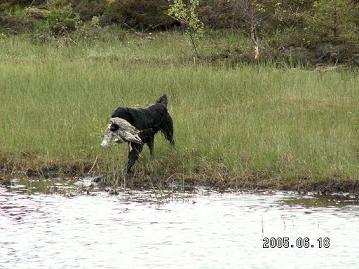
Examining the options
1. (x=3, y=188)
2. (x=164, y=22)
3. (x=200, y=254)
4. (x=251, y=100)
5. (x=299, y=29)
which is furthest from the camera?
(x=164, y=22)

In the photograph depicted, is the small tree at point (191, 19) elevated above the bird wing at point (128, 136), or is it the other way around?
the small tree at point (191, 19)

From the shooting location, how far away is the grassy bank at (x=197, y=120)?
48.9 feet

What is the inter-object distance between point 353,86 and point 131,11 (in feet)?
37.7

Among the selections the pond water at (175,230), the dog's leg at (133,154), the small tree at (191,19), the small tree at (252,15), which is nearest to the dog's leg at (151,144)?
the dog's leg at (133,154)

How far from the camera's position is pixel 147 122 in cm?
1515

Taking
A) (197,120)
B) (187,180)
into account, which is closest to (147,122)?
(187,180)

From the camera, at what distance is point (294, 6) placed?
28.5 metres

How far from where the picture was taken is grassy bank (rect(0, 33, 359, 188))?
14.9m

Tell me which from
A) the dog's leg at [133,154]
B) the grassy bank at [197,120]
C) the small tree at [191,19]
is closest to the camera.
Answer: the dog's leg at [133,154]

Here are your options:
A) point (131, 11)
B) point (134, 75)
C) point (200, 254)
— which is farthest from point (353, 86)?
point (131, 11)

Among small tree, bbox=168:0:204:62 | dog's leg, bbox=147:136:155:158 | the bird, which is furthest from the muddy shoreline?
small tree, bbox=168:0:204:62

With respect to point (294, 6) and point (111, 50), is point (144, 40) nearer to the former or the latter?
point (111, 50)

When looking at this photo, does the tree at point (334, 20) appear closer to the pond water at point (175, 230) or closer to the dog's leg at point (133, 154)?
the dog's leg at point (133, 154)

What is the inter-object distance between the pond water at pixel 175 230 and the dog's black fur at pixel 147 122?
69cm
